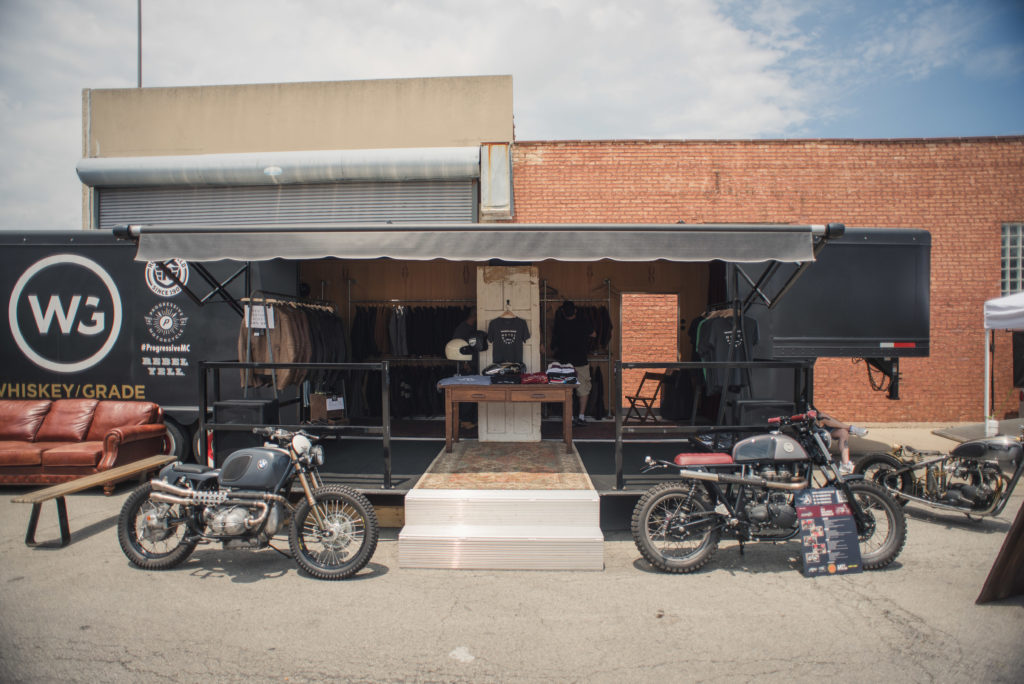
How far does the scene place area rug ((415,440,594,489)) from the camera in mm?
4910

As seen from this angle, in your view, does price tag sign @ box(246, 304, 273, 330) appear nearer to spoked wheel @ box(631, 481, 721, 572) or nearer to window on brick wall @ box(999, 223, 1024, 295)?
Result: spoked wheel @ box(631, 481, 721, 572)

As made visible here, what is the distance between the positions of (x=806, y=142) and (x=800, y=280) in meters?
5.33

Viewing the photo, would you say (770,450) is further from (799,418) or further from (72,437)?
(72,437)

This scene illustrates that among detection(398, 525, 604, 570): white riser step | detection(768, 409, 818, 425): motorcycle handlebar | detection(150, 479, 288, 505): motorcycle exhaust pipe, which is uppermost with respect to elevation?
detection(768, 409, 818, 425): motorcycle handlebar

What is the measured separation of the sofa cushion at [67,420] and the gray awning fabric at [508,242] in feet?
10.8

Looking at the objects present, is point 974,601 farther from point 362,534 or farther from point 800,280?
point 362,534

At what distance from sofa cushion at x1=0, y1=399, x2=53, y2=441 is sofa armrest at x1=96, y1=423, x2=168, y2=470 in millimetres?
1149

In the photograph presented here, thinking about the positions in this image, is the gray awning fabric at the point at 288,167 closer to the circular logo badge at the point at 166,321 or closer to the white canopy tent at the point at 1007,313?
the circular logo badge at the point at 166,321

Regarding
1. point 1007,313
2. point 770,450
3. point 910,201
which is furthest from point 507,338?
point 910,201

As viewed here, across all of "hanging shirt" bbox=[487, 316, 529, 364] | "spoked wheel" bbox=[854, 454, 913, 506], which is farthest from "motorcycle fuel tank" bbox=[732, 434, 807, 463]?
"hanging shirt" bbox=[487, 316, 529, 364]

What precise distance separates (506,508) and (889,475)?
152 inches

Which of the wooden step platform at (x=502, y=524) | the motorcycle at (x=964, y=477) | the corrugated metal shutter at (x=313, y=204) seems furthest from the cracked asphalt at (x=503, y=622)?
the corrugated metal shutter at (x=313, y=204)

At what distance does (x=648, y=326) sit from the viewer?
10477mm

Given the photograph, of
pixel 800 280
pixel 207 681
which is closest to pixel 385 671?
pixel 207 681
